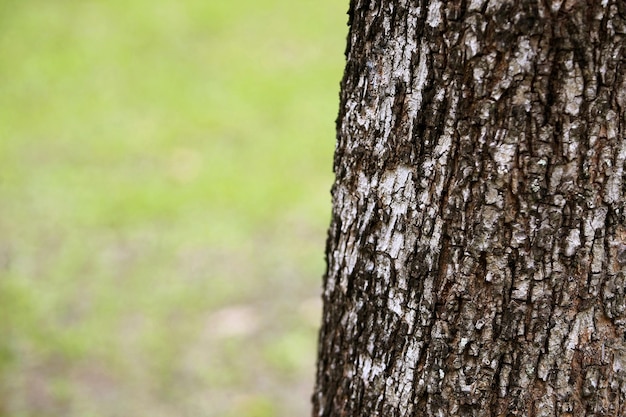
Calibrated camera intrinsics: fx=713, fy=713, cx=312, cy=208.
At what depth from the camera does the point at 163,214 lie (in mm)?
5383

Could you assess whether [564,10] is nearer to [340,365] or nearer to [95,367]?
[340,365]

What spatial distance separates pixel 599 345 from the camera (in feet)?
4.86

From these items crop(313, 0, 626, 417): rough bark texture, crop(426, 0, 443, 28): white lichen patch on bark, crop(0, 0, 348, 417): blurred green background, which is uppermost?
crop(0, 0, 348, 417): blurred green background

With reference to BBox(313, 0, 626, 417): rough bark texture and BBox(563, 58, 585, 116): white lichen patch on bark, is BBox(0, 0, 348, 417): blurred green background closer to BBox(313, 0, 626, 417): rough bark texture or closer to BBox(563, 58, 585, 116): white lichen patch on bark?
BBox(313, 0, 626, 417): rough bark texture

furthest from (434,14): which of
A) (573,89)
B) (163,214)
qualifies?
(163,214)

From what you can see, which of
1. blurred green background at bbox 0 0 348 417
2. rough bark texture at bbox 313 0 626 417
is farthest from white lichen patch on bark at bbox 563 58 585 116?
blurred green background at bbox 0 0 348 417

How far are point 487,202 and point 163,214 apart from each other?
167 inches

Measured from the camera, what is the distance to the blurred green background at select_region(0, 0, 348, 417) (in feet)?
13.3

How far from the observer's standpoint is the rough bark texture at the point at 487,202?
Result: 1311 mm

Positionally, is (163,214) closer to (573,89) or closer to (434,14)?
(434,14)

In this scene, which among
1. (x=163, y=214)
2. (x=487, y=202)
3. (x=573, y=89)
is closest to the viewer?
(x=573, y=89)

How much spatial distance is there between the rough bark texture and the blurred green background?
2457mm

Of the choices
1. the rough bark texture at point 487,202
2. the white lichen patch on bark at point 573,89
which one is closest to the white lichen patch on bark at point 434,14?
the rough bark texture at point 487,202

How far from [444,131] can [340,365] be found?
700 mm
